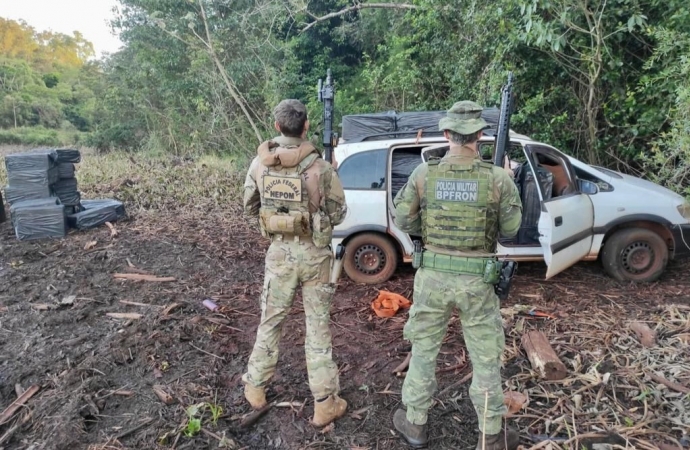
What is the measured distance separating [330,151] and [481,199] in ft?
5.10

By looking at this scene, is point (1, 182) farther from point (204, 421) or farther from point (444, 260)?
point (444, 260)

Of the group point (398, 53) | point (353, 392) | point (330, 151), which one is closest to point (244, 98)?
point (398, 53)

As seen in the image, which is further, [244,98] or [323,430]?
[244,98]

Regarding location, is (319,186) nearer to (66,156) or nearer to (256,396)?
(256,396)

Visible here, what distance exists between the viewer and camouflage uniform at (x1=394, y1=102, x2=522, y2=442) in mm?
2551

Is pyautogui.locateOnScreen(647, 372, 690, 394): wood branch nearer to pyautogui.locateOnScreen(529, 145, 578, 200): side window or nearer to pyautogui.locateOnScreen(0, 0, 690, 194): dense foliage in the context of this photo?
pyautogui.locateOnScreen(529, 145, 578, 200): side window

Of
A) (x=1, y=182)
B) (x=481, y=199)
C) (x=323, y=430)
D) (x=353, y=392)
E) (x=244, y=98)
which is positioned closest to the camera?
(x=481, y=199)

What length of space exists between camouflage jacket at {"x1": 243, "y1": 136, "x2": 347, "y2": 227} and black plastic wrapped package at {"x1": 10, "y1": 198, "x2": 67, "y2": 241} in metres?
5.42

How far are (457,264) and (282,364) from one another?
179 centimetres

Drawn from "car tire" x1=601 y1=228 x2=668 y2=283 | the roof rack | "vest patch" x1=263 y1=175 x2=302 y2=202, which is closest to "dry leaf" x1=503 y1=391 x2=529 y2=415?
"vest patch" x1=263 y1=175 x2=302 y2=202

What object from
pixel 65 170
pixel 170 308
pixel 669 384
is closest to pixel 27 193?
pixel 65 170

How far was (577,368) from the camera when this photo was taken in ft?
11.2

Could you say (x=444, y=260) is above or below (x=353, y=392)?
above

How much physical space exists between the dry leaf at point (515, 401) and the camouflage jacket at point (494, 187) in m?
1.17
